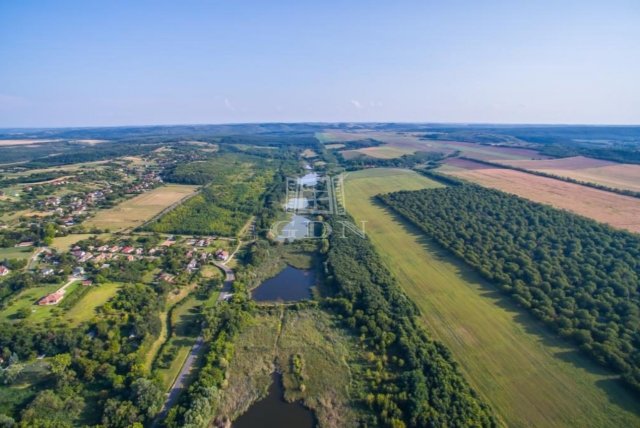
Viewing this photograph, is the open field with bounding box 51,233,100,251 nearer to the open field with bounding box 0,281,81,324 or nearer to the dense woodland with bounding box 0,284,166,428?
the open field with bounding box 0,281,81,324

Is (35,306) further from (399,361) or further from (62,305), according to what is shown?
(399,361)

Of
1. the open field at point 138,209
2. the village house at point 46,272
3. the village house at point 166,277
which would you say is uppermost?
the open field at point 138,209

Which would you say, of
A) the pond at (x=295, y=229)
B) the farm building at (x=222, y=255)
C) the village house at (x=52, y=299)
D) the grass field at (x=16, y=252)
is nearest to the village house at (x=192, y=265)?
the farm building at (x=222, y=255)

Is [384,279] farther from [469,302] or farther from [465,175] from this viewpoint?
[465,175]

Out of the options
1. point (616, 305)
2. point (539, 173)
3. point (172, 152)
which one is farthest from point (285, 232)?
point (172, 152)

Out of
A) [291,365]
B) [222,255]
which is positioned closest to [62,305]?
[222,255]

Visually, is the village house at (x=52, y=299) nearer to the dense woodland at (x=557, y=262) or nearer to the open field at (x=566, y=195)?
the dense woodland at (x=557, y=262)
